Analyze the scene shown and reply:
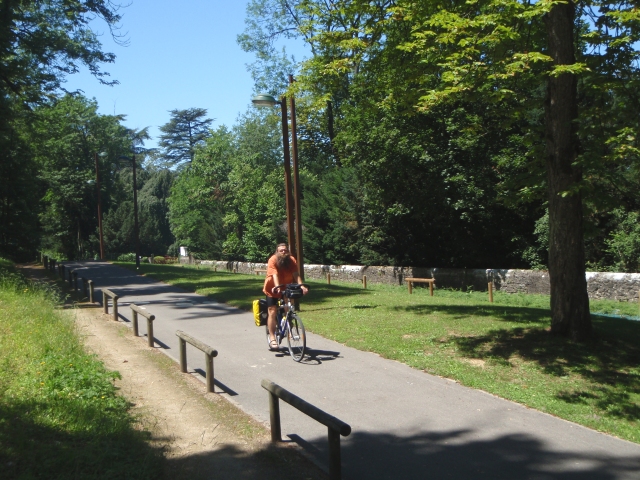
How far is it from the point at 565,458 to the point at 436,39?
6.94 m

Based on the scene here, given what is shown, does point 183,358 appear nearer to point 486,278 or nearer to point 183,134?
point 486,278

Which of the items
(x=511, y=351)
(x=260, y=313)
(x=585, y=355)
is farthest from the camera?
(x=260, y=313)

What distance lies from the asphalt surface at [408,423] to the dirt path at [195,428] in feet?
1.06

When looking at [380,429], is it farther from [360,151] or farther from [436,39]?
[360,151]

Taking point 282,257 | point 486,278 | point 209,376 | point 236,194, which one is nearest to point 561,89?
point 282,257

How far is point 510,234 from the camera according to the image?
27.0 metres

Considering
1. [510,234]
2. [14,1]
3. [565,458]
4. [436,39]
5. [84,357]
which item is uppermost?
[14,1]

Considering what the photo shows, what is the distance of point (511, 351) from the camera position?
9.83 m

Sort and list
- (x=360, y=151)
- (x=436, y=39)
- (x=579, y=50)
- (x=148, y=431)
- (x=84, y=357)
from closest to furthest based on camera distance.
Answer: (x=148, y=431), (x=84, y=357), (x=436, y=39), (x=579, y=50), (x=360, y=151)

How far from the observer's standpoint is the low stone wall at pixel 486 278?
20.1 meters

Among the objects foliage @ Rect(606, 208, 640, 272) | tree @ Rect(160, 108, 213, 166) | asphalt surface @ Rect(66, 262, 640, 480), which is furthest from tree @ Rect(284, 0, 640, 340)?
tree @ Rect(160, 108, 213, 166)

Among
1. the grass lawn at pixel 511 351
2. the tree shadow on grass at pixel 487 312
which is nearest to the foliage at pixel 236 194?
the tree shadow on grass at pixel 487 312

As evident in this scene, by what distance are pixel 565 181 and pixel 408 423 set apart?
519 cm

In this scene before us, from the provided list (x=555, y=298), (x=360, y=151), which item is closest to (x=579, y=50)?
(x=555, y=298)
